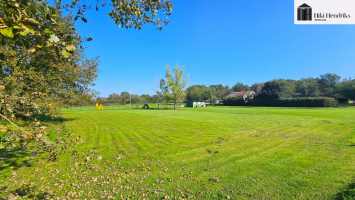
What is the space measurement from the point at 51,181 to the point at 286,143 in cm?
1116

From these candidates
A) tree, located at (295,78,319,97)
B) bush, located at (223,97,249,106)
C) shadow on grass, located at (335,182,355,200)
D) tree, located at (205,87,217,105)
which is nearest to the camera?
shadow on grass, located at (335,182,355,200)

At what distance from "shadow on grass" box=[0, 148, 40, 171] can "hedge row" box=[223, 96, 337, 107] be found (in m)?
60.7

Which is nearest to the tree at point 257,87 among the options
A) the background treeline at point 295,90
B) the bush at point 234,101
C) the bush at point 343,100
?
the background treeline at point 295,90

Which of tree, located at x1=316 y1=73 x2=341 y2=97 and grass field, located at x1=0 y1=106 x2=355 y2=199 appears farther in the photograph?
tree, located at x1=316 y1=73 x2=341 y2=97

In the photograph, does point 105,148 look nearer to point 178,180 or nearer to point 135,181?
point 135,181

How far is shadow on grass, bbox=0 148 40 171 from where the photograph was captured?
6.01 meters

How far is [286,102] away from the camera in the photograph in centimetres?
5225

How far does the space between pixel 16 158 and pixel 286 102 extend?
63.8 meters

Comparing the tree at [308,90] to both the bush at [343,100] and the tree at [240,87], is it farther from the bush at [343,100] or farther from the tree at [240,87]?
the tree at [240,87]

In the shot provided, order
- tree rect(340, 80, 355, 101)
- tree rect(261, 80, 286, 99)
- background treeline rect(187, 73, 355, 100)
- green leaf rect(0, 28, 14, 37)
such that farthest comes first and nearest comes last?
tree rect(261, 80, 286, 99)
background treeline rect(187, 73, 355, 100)
tree rect(340, 80, 355, 101)
green leaf rect(0, 28, 14, 37)

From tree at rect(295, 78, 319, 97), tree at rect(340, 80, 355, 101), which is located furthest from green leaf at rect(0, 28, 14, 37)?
tree at rect(295, 78, 319, 97)

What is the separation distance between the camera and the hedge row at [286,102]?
43.8m

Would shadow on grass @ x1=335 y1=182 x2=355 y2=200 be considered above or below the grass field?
above

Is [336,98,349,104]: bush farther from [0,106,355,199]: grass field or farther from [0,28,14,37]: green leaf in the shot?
[0,28,14,37]: green leaf
